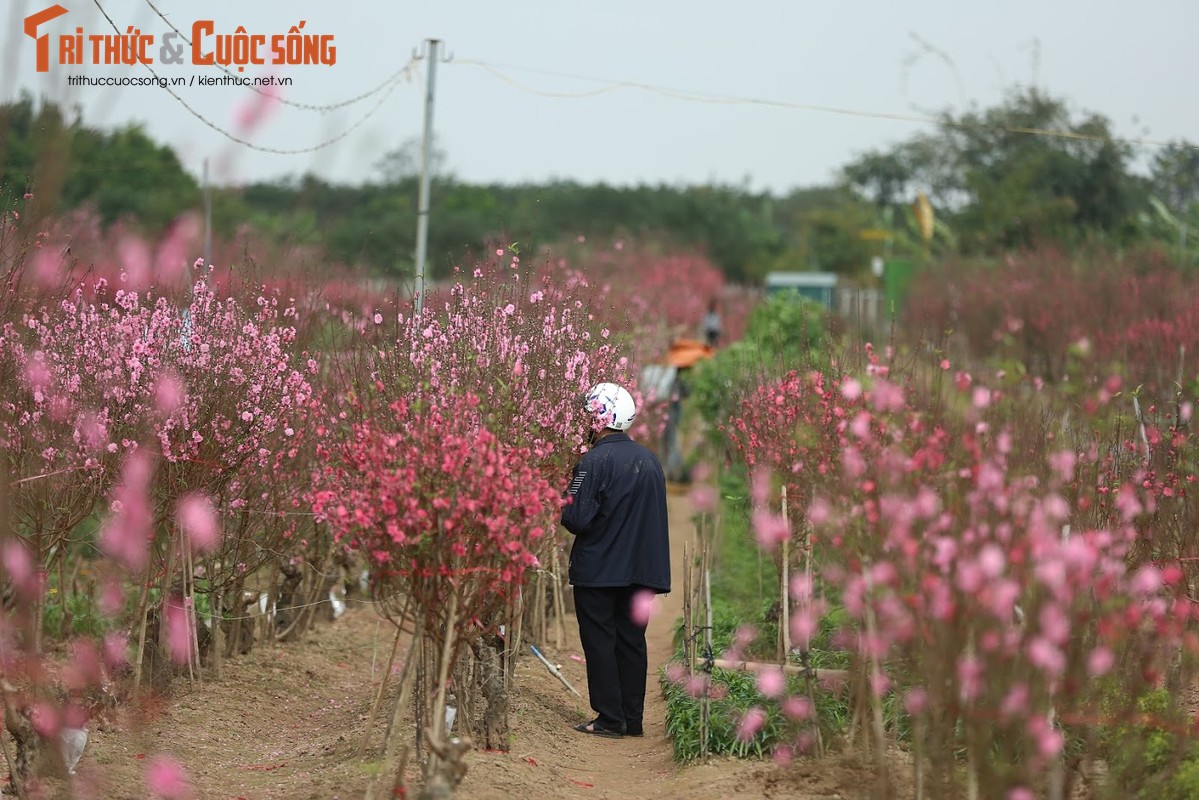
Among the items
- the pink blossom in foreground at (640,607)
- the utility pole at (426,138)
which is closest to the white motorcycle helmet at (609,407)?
the pink blossom in foreground at (640,607)

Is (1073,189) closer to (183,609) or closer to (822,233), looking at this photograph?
(822,233)

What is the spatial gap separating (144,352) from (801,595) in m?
3.62

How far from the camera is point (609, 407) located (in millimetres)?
8406

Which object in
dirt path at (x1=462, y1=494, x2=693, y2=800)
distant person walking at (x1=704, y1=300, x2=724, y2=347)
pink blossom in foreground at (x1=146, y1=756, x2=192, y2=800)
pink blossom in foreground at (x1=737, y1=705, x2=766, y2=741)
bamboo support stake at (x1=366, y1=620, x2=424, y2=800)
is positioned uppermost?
distant person walking at (x1=704, y1=300, x2=724, y2=347)

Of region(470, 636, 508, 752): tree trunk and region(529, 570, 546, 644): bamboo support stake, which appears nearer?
region(470, 636, 508, 752): tree trunk

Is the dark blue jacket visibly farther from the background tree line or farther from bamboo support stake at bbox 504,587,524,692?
the background tree line

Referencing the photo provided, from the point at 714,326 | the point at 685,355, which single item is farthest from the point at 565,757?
the point at 714,326

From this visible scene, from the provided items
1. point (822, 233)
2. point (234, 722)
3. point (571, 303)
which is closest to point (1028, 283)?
point (571, 303)

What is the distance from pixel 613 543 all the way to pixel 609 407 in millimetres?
750

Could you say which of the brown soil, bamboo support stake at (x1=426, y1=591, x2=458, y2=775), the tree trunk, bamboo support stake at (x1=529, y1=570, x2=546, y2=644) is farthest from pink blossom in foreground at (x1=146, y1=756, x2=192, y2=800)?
bamboo support stake at (x1=529, y1=570, x2=546, y2=644)

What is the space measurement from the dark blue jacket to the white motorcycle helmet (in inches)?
4.2

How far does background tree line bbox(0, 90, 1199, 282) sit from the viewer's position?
38.3m

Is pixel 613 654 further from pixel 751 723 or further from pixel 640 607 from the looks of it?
pixel 751 723

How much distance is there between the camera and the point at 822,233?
68125 mm
